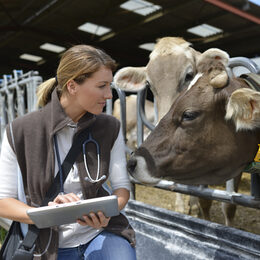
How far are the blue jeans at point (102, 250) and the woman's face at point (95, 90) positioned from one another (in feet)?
1.85

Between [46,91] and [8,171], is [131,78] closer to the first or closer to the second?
[46,91]

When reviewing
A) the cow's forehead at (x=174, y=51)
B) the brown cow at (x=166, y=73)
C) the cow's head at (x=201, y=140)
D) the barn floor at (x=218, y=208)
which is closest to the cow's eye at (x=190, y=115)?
the cow's head at (x=201, y=140)

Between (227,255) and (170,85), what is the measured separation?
1.18m

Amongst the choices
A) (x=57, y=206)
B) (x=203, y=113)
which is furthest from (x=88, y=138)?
(x=203, y=113)

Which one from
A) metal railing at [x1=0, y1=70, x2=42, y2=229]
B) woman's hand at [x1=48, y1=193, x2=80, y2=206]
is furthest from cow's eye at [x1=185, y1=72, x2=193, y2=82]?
metal railing at [x1=0, y1=70, x2=42, y2=229]

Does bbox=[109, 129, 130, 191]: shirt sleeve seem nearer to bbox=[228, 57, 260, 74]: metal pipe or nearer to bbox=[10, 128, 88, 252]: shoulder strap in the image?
bbox=[10, 128, 88, 252]: shoulder strap

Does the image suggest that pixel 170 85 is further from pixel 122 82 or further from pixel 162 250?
pixel 162 250

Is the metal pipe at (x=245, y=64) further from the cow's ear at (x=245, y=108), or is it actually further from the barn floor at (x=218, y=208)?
the barn floor at (x=218, y=208)

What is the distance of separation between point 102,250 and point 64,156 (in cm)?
43

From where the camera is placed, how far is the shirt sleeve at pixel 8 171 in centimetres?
139

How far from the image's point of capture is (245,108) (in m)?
1.32

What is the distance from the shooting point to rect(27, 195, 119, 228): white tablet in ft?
3.83

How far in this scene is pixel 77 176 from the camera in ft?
4.75

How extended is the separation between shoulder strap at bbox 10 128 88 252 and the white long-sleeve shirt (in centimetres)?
5
